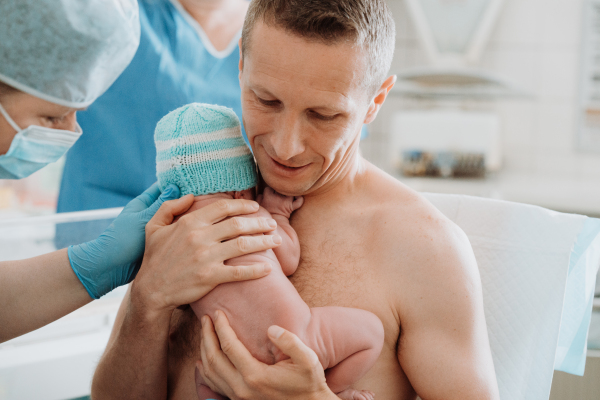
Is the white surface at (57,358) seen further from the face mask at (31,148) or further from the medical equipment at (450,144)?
the medical equipment at (450,144)

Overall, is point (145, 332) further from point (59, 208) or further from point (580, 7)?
point (580, 7)

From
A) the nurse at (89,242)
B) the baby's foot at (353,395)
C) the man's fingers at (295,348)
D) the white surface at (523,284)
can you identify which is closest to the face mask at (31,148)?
the nurse at (89,242)

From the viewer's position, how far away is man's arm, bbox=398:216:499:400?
3.44ft

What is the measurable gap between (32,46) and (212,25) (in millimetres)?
1049

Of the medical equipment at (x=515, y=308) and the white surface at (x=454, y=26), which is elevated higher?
the white surface at (x=454, y=26)

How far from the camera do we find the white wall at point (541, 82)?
3.49 metres

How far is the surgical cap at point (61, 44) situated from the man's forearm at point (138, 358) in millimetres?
579

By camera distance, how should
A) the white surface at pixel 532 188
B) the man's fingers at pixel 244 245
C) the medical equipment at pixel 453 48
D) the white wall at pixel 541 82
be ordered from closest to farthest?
the man's fingers at pixel 244 245, the white surface at pixel 532 188, the medical equipment at pixel 453 48, the white wall at pixel 541 82

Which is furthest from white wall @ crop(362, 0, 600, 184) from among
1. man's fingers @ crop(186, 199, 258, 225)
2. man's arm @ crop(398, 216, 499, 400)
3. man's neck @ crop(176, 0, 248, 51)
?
man's fingers @ crop(186, 199, 258, 225)

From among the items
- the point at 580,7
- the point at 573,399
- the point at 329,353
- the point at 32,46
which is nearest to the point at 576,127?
the point at 580,7

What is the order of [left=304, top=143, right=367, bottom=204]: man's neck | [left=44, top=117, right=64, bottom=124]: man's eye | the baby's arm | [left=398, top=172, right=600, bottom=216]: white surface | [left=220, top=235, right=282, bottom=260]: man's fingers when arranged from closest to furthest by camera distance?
[left=220, top=235, right=282, bottom=260]: man's fingers → the baby's arm → [left=304, top=143, right=367, bottom=204]: man's neck → [left=44, top=117, right=64, bottom=124]: man's eye → [left=398, top=172, right=600, bottom=216]: white surface

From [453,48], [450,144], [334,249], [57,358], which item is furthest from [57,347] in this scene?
[453,48]

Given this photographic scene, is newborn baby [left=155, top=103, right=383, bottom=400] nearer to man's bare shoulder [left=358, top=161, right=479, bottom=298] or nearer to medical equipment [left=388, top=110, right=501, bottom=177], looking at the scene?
man's bare shoulder [left=358, top=161, right=479, bottom=298]

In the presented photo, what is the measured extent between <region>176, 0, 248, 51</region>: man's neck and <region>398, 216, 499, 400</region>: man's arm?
1428mm
